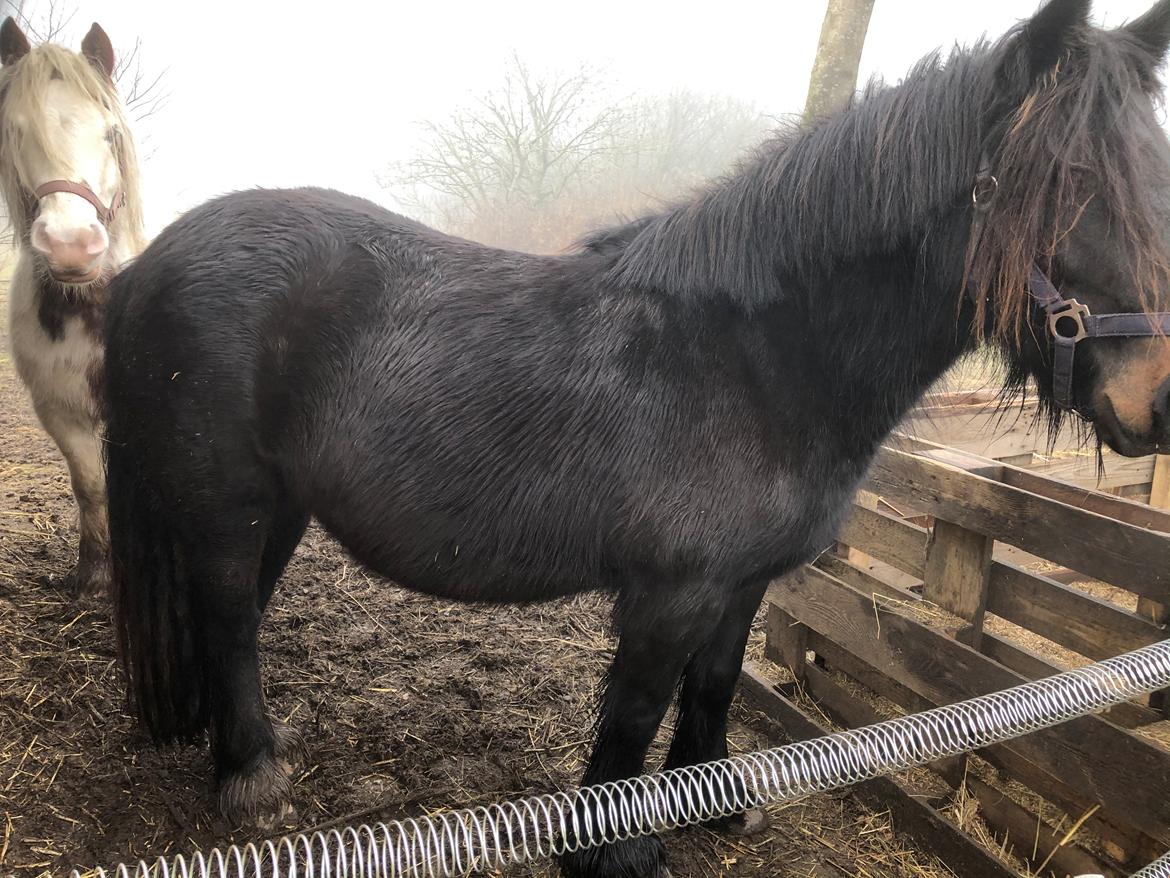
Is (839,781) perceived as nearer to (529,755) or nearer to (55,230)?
(529,755)

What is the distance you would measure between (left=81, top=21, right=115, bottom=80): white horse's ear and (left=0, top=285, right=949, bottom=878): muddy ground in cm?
247

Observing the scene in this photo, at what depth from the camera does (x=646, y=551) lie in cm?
181

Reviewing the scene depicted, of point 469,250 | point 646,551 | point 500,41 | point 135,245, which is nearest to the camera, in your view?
point 646,551

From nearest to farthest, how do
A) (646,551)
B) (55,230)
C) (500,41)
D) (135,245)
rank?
(646,551) → (55,230) → (135,245) → (500,41)

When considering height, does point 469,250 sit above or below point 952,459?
above

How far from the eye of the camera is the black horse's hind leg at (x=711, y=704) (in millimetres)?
2387

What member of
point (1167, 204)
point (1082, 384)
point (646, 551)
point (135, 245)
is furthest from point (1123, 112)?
point (135, 245)

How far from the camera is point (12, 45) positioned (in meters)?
2.95

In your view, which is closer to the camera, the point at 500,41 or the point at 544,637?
the point at 544,637

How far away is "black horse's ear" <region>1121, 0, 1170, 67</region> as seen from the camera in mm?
1489

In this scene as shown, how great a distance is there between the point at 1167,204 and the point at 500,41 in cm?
1360

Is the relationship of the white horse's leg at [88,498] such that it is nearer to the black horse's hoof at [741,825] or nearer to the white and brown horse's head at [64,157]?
the white and brown horse's head at [64,157]

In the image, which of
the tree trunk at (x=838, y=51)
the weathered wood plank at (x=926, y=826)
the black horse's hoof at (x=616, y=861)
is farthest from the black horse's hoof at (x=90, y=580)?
the tree trunk at (x=838, y=51)

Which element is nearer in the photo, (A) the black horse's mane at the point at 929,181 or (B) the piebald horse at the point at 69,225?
(A) the black horse's mane at the point at 929,181
